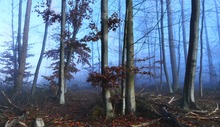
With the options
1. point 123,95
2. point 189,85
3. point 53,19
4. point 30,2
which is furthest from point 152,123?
point 30,2

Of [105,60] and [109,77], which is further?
[105,60]

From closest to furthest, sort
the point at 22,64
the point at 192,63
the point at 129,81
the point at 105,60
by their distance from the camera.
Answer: the point at 105,60, the point at 129,81, the point at 192,63, the point at 22,64

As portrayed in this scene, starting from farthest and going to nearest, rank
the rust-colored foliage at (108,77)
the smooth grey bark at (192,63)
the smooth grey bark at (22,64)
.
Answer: the smooth grey bark at (22,64) → the smooth grey bark at (192,63) → the rust-colored foliage at (108,77)

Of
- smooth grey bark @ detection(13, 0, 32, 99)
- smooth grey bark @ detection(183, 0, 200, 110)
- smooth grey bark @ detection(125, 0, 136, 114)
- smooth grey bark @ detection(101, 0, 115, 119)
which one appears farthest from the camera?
smooth grey bark @ detection(13, 0, 32, 99)

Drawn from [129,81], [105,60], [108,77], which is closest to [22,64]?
[105,60]

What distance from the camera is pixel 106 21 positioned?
7934mm

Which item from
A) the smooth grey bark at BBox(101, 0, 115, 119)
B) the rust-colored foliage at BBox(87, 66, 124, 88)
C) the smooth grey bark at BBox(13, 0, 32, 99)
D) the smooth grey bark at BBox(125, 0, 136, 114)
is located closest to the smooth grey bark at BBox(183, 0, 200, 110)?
the smooth grey bark at BBox(125, 0, 136, 114)

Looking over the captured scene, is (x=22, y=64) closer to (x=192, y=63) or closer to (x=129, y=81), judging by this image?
(x=129, y=81)

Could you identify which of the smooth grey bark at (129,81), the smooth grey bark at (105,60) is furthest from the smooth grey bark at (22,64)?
the smooth grey bark at (129,81)

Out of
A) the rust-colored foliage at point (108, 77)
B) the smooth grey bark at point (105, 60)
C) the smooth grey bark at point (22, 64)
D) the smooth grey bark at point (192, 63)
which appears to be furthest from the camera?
the smooth grey bark at point (22, 64)

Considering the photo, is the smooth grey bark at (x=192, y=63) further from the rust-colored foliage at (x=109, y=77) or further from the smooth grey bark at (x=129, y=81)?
the rust-colored foliage at (x=109, y=77)

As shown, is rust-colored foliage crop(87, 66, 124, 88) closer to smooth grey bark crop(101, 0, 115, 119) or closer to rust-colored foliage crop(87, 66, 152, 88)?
rust-colored foliage crop(87, 66, 152, 88)

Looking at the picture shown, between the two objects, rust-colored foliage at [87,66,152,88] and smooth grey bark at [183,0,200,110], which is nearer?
rust-colored foliage at [87,66,152,88]

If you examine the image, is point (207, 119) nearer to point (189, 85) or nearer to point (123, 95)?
point (189, 85)
